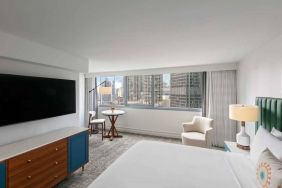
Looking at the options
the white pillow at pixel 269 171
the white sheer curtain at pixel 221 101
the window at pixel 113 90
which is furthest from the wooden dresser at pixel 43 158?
the white sheer curtain at pixel 221 101

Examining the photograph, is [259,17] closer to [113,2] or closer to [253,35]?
[253,35]

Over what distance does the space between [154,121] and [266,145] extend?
348cm

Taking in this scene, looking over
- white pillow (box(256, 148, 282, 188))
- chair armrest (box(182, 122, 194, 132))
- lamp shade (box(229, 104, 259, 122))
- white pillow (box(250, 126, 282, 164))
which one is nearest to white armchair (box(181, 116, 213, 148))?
chair armrest (box(182, 122, 194, 132))

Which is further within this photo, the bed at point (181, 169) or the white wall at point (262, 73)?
the white wall at point (262, 73)

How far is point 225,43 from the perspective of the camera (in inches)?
92.6

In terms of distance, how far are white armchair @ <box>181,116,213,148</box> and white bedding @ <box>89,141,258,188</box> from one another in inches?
49.3

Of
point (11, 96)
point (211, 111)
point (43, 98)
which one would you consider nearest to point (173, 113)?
point (211, 111)

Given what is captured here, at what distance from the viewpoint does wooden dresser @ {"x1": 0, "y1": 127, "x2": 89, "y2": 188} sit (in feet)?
5.61

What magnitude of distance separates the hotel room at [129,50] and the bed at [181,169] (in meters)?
0.01

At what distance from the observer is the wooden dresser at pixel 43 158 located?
171 centimetres

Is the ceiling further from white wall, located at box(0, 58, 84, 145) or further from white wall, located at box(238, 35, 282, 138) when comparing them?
white wall, located at box(0, 58, 84, 145)

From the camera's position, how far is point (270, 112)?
206cm

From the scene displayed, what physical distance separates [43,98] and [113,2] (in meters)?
1.98

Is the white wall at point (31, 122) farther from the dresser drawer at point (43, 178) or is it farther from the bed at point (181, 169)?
the bed at point (181, 169)
